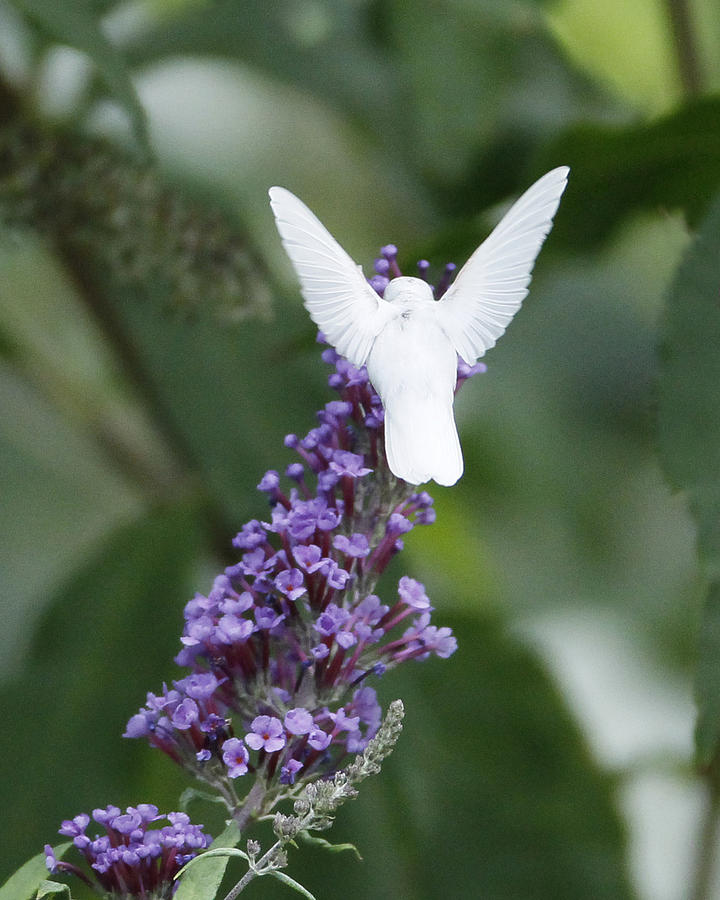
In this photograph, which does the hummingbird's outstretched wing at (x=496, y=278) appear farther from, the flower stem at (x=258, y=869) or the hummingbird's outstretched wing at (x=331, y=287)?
the flower stem at (x=258, y=869)

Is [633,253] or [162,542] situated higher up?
[633,253]

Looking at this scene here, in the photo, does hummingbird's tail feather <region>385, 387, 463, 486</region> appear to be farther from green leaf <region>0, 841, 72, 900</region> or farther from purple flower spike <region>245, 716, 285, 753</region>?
green leaf <region>0, 841, 72, 900</region>

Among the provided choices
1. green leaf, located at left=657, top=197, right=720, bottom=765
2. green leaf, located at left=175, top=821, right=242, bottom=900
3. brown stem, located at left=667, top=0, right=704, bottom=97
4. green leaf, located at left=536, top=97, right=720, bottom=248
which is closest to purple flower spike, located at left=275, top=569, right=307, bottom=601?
green leaf, located at left=175, top=821, right=242, bottom=900

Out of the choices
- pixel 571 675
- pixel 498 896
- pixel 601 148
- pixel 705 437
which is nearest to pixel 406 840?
pixel 498 896

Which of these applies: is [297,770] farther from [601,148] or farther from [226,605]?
[601,148]

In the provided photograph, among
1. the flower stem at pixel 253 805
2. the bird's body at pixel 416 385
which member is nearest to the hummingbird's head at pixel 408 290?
the bird's body at pixel 416 385

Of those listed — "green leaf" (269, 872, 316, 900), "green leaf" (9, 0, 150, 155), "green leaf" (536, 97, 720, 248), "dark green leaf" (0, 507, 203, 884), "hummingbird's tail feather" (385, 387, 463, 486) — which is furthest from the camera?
"dark green leaf" (0, 507, 203, 884)

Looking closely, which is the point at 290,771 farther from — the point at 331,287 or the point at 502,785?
the point at 502,785

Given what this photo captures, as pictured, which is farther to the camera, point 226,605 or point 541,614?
point 541,614
